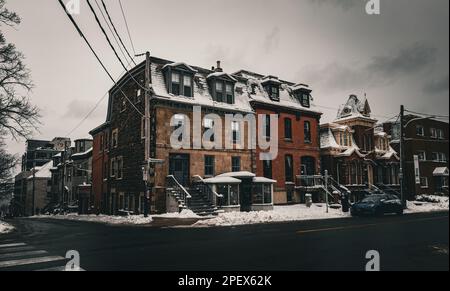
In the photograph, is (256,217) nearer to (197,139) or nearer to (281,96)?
(197,139)

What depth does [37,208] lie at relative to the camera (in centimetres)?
6397

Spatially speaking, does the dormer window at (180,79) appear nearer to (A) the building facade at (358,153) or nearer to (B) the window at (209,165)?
(B) the window at (209,165)

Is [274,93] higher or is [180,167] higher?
[274,93]

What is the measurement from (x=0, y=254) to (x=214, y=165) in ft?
56.0

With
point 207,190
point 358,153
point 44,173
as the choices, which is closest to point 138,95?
point 207,190

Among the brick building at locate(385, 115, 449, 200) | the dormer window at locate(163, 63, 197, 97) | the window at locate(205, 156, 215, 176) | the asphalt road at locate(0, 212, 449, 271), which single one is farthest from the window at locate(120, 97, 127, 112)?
the brick building at locate(385, 115, 449, 200)

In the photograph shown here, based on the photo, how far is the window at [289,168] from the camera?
2983 centimetres

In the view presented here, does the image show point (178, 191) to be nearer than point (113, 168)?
Yes

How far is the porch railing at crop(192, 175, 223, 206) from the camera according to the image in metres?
22.6

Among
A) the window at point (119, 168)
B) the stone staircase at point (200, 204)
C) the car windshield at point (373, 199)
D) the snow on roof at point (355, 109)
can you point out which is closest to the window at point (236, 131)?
the stone staircase at point (200, 204)

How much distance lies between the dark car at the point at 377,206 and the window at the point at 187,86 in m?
13.9

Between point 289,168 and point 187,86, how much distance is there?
Answer: 11629 mm

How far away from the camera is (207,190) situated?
2344cm
